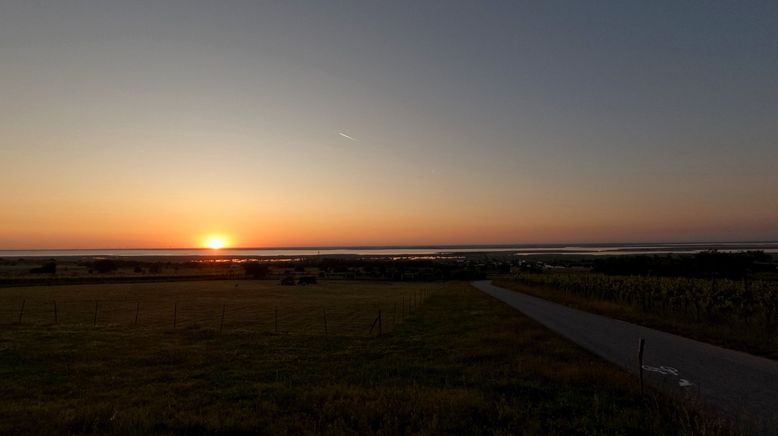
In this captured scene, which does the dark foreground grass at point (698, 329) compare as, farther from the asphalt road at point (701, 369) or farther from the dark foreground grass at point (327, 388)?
the dark foreground grass at point (327, 388)

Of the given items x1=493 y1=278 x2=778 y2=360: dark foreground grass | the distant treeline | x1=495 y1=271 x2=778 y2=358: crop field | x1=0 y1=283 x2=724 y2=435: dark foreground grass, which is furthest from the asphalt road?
the distant treeline

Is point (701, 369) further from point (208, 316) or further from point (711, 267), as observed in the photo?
point (711, 267)

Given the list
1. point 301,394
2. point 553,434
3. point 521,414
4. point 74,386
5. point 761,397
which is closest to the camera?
point 553,434

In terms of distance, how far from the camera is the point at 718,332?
22266 mm

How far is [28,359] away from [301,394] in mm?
14055

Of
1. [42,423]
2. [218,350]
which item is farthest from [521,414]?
[218,350]

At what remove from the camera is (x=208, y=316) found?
39.9 m

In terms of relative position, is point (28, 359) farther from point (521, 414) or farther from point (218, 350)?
point (521, 414)

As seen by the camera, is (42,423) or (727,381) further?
(727,381)

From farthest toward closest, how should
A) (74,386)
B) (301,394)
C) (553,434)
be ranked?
(74,386) → (301,394) → (553,434)

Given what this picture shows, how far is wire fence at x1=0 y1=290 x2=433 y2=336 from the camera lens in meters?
31.9

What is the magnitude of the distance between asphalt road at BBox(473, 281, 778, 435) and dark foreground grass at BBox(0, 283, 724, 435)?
45.7 inches

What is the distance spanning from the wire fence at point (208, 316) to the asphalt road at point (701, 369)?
11.7m

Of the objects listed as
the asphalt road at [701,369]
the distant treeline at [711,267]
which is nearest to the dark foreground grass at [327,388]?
the asphalt road at [701,369]
